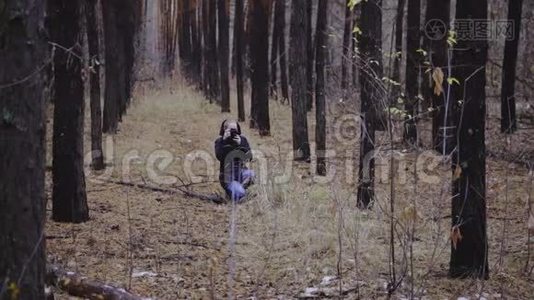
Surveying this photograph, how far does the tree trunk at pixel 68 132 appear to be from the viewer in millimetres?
6465

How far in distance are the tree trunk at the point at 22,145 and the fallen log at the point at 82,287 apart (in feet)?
2.72

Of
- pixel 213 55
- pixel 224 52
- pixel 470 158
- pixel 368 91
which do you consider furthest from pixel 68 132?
pixel 213 55

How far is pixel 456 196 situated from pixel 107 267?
278 cm

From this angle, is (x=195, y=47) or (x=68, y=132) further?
(x=195, y=47)

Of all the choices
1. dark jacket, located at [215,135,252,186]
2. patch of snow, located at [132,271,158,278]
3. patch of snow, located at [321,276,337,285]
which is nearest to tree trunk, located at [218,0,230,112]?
dark jacket, located at [215,135,252,186]

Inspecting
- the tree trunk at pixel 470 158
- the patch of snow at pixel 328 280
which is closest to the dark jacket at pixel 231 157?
the patch of snow at pixel 328 280

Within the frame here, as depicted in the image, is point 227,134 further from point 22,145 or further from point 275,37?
point 275,37

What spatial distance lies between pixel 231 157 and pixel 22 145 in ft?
16.1

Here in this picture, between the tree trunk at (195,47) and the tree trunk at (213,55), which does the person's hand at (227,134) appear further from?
the tree trunk at (195,47)

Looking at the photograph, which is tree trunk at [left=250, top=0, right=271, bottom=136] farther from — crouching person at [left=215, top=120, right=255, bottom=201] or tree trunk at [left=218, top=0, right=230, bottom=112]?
crouching person at [left=215, top=120, right=255, bottom=201]

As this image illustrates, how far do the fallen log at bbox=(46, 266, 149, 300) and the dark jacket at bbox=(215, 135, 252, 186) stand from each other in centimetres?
368

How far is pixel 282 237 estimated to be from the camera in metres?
6.13

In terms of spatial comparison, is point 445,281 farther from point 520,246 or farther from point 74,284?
point 74,284

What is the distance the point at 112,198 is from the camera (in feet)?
26.5
